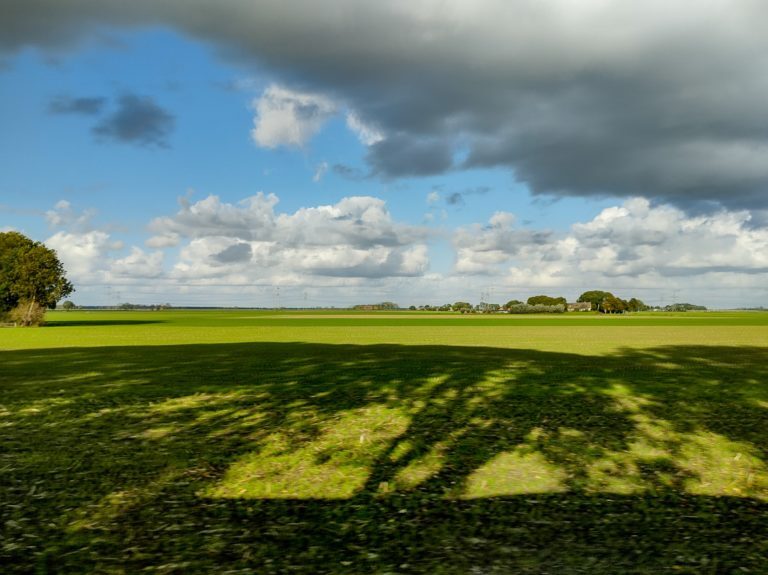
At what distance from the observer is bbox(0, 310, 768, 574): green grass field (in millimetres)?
8523

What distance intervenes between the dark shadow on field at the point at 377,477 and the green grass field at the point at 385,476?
0.05 metres

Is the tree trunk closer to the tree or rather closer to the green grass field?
the tree

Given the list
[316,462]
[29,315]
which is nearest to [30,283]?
[29,315]

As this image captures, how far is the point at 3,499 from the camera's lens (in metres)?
10.6

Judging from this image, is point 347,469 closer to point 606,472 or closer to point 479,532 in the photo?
point 479,532

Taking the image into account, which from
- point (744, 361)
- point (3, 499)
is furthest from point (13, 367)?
point (744, 361)

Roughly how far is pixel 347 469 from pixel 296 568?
4.74 m

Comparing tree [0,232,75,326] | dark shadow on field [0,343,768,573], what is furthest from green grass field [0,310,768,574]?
tree [0,232,75,326]

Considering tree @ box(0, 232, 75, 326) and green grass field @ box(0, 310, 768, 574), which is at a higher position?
tree @ box(0, 232, 75, 326)

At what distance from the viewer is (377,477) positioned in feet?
40.1

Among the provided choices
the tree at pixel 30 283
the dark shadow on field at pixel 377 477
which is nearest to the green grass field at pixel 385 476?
the dark shadow on field at pixel 377 477

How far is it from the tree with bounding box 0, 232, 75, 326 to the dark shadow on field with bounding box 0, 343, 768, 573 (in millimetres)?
83339

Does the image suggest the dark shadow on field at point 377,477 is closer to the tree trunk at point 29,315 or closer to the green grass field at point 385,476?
the green grass field at point 385,476

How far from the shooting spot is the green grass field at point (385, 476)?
8.52 meters
